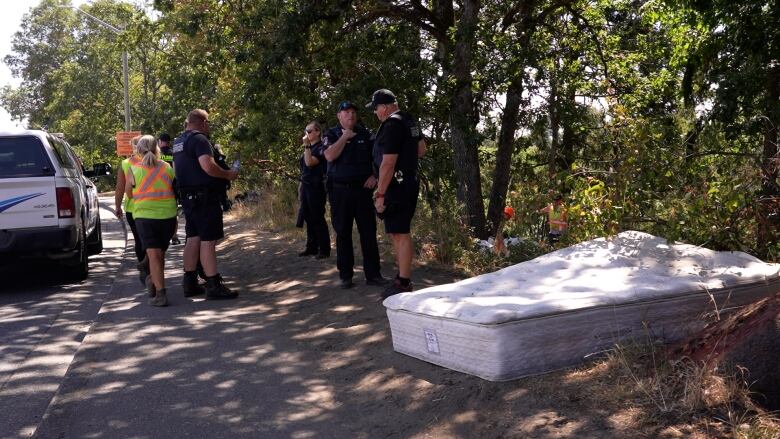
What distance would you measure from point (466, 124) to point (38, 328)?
237 inches

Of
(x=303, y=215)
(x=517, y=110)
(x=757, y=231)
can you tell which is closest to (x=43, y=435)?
(x=757, y=231)

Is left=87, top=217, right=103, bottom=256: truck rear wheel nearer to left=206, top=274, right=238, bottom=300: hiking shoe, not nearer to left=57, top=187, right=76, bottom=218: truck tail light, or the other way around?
left=57, top=187, right=76, bottom=218: truck tail light

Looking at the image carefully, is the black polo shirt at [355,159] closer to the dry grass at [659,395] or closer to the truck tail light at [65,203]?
the truck tail light at [65,203]

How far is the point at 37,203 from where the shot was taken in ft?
34.0

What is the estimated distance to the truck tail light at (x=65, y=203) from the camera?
10.5 m

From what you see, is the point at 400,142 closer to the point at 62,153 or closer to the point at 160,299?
the point at 160,299

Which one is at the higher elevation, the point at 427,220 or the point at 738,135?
the point at 738,135

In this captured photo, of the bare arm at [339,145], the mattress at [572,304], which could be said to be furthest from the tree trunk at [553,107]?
the mattress at [572,304]

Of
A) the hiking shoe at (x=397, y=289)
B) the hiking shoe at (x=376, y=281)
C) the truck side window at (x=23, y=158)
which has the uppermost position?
the truck side window at (x=23, y=158)

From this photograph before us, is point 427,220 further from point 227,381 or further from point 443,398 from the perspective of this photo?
point 443,398

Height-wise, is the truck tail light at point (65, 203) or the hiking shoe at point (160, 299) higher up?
the truck tail light at point (65, 203)

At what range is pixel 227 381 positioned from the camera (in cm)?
613

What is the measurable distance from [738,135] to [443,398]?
585 cm

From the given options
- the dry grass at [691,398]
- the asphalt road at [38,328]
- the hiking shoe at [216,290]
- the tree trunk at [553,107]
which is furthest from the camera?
the tree trunk at [553,107]
